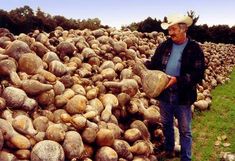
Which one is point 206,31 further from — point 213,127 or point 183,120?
point 183,120

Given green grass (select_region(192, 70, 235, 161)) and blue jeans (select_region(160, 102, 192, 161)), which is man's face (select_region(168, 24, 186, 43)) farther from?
green grass (select_region(192, 70, 235, 161))

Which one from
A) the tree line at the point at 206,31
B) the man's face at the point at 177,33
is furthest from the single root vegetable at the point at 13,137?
the tree line at the point at 206,31

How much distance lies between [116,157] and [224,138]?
264 centimetres

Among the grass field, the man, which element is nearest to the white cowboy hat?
the man

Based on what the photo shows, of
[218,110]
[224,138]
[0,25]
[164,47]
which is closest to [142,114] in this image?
[164,47]

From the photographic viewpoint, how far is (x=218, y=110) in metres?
8.67

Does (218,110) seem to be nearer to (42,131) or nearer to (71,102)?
(71,102)

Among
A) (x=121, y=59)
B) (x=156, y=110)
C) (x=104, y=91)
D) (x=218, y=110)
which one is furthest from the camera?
(x=218, y=110)

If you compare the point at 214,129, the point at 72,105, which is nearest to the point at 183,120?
the point at 72,105

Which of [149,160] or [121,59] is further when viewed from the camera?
[121,59]

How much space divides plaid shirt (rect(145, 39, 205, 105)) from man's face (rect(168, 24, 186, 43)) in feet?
0.38

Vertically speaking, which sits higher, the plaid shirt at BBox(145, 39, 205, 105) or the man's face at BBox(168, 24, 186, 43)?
the man's face at BBox(168, 24, 186, 43)

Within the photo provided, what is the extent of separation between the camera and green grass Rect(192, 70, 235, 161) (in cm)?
605

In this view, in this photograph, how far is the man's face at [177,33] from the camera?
489 cm
